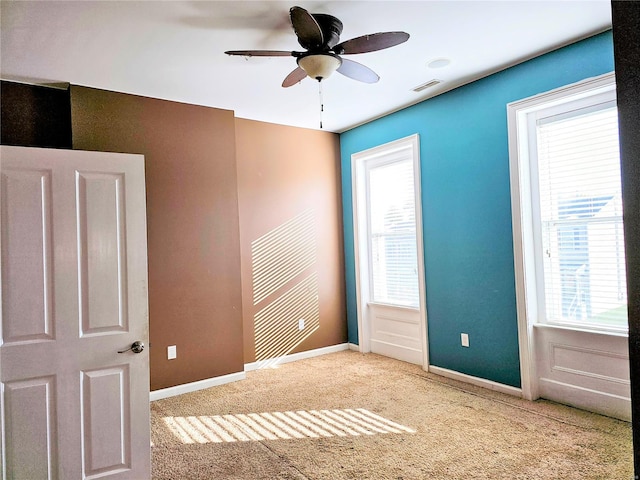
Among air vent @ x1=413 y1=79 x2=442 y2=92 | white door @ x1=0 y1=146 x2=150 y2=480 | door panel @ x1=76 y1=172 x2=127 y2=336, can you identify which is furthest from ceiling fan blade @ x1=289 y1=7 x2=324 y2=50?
air vent @ x1=413 y1=79 x2=442 y2=92

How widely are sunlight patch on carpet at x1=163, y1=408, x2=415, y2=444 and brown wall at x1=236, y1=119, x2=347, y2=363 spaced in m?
1.32

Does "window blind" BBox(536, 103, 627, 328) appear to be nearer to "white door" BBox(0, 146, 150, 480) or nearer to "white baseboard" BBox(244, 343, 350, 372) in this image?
"white baseboard" BBox(244, 343, 350, 372)

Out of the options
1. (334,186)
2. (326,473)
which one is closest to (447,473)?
(326,473)

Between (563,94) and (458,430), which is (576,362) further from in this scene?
(563,94)

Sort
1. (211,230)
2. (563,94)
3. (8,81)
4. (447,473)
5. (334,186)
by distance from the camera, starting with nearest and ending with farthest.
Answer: (447,473), (563,94), (8,81), (211,230), (334,186)

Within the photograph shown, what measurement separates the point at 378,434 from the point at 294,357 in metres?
2.07

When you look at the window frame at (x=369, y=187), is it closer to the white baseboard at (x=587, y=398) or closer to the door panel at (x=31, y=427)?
the white baseboard at (x=587, y=398)

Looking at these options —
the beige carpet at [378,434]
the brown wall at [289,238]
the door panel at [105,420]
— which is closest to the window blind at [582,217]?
the beige carpet at [378,434]

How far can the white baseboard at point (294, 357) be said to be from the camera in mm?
4645

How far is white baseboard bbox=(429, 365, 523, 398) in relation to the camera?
3.59m

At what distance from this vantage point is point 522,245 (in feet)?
11.4

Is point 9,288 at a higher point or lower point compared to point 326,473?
higher

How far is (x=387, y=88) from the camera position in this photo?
399cm

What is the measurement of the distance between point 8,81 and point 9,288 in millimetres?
2144
